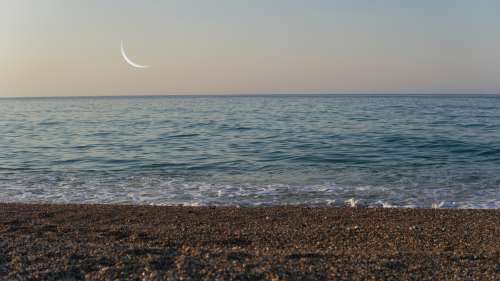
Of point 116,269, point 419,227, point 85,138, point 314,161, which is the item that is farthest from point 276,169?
point 85,138

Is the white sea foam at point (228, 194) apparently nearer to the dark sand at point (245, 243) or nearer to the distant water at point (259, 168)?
the distant water at point (259, 168)

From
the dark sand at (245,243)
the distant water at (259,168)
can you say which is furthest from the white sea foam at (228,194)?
the dark sand at (245,243)

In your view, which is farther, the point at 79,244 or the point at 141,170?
the point at 141,170

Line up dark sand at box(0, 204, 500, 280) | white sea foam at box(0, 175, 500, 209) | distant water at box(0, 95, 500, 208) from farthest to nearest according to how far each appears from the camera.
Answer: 1. distant water at box(0, 95, 500, 208)
2. white sea foam at box(0, 175, 500, 209)
3. dark sand at box(0, 204, 500, 280)

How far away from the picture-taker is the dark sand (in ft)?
18.5

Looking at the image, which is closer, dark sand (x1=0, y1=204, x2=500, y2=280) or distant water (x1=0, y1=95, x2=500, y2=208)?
dark sand (x1=0, y1=204, x2=500, y2=280)

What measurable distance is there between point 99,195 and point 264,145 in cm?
1251

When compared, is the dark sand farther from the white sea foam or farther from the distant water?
the distant water

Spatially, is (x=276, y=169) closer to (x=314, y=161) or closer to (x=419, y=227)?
(x=314, y=161)

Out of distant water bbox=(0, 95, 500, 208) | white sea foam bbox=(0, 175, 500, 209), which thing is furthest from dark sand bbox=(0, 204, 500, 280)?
distant water bbox=(0, 95, 500, 208)

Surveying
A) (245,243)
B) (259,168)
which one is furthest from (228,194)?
(245,243)

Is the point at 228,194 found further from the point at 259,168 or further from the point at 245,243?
the point at 245,243

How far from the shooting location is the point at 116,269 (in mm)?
5672

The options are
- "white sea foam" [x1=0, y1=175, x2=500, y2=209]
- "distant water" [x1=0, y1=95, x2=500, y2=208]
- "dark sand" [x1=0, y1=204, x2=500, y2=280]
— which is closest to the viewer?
"dark sand" [x1=0, y1=204, x2=500, y2=280]
